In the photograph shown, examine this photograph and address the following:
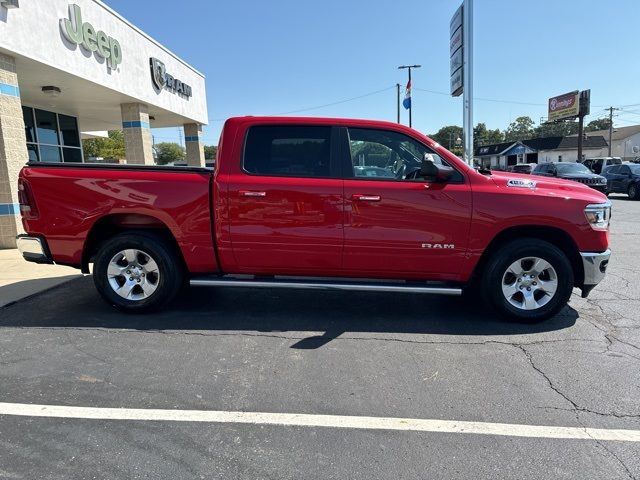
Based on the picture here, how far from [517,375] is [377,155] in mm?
2488

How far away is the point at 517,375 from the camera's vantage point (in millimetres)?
3625

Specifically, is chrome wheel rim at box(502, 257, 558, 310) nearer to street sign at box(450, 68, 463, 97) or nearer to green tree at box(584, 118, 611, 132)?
street sign at box(450, 68, 463, 97)

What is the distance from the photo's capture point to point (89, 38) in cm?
1094

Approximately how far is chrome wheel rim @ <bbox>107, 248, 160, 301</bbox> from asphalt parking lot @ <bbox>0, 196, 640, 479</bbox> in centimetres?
30

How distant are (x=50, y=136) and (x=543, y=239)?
638 inches

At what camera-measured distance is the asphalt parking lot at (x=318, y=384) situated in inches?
102

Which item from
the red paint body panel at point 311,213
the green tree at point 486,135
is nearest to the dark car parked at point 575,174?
the red paint body panel at point 311,213

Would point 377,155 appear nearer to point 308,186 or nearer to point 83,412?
point 308,186

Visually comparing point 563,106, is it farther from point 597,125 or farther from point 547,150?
point 597,125

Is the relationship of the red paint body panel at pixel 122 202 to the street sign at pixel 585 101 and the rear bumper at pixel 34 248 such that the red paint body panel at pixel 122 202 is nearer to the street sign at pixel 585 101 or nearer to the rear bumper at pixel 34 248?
the rear bumper at pixel 34 248

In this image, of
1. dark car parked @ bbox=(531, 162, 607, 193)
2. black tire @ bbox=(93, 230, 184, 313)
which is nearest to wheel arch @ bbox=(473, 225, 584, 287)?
black tire @ bbox=(93, 230, 184, 313)

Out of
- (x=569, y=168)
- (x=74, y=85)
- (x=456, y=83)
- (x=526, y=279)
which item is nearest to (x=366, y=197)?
(x=526, y=279)

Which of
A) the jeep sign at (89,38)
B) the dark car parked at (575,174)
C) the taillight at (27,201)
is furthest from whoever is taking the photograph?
the dark car parked at (575,174)

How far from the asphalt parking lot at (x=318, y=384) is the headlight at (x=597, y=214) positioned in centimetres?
105
